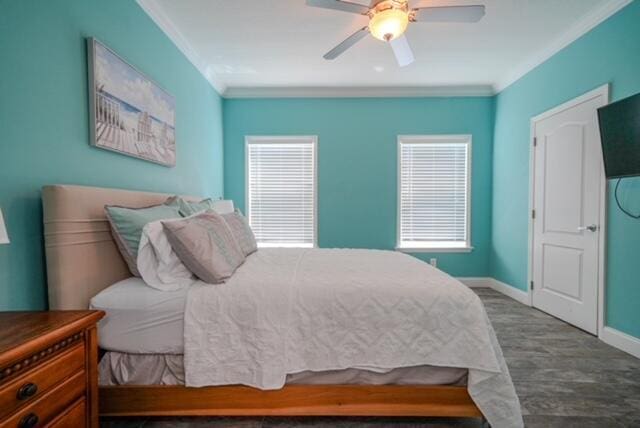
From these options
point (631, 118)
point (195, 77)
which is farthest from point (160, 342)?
point (631, 118)

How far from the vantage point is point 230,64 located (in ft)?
10.9

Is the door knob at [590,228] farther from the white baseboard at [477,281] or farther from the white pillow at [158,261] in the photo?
the white pillow at [158,261]

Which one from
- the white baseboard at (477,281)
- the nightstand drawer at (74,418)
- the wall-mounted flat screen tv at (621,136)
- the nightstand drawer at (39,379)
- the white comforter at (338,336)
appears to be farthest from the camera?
the white baseboard at (477,281)

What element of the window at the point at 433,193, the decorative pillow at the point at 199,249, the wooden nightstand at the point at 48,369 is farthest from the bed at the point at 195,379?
the window at the point at 433,193

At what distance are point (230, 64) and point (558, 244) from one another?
395 cm

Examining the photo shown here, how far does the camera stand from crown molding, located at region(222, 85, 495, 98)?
13.0 feet

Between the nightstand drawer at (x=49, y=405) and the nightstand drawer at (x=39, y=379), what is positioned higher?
the nightstand drawer at (x=39, y=379)

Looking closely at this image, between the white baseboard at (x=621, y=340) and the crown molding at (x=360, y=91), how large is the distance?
302 centimetres

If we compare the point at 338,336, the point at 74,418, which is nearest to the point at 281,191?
the point at 338,336

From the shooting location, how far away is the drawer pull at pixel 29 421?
829 millimetres

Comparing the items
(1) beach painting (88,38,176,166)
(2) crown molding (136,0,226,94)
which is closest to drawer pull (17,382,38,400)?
(1) beach painting (88,38,176,166)

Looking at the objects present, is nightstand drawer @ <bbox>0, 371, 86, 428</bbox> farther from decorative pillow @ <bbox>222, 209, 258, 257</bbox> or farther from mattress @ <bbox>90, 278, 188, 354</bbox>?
decorative pillow @ <bbox>222, 209, 258, 257</bbox>

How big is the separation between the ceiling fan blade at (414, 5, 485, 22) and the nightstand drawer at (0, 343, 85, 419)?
2.51m

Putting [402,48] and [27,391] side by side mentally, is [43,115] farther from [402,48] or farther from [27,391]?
[402,48]
